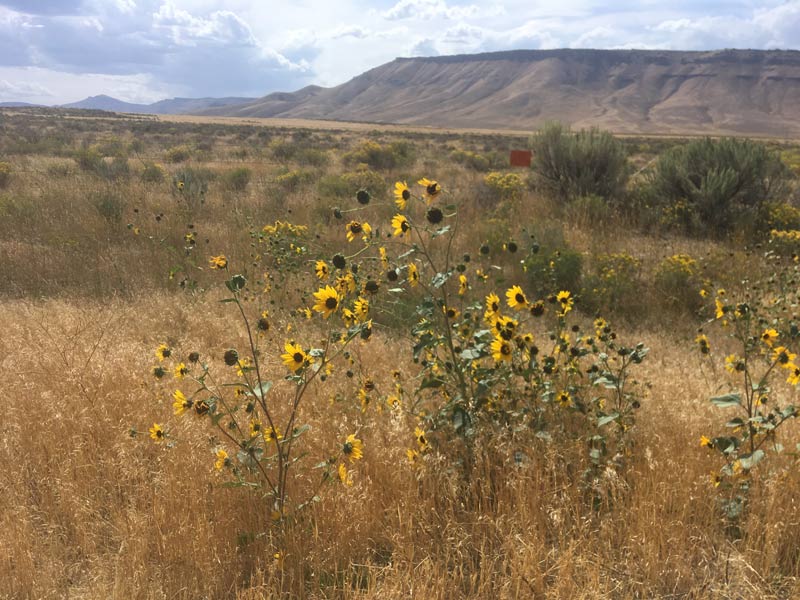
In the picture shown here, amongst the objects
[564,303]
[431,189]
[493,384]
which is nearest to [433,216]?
[431,189]

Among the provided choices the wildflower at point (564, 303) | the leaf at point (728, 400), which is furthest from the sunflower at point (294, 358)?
the leaf at point (728, 400)

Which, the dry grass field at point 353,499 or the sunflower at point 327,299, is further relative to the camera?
the sunflower at point 327,299

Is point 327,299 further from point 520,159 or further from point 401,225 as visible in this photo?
point 520,159

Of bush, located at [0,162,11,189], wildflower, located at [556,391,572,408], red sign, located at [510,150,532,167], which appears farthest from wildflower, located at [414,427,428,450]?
bush, located at [0,162,11,189]

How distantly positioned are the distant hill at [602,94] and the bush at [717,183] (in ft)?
298

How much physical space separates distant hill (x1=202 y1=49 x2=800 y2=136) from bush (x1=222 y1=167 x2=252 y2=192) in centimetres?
9143

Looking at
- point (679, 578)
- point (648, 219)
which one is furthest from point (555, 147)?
point (679, 578)

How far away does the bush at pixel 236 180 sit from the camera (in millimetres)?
11511

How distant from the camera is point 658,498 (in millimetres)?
2262

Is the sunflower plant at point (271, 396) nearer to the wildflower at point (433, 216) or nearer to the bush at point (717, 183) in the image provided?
the wildflower at point (433, 216)

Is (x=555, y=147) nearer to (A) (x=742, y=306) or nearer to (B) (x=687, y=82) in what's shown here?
(A) (x=742, y=306)

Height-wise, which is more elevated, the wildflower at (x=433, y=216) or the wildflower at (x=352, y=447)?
the wildflower at (x=433, y=216)

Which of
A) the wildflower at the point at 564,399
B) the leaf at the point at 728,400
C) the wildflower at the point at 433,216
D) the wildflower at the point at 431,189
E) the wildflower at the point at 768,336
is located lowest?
the wildflower at the point at 564,399

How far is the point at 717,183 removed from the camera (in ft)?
26.7
